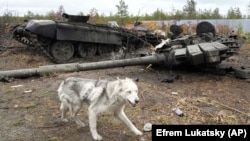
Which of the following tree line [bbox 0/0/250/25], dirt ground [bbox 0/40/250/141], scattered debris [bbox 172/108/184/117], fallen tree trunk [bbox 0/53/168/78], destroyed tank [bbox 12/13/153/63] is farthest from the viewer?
tree line [bbox 0/0/250/25]

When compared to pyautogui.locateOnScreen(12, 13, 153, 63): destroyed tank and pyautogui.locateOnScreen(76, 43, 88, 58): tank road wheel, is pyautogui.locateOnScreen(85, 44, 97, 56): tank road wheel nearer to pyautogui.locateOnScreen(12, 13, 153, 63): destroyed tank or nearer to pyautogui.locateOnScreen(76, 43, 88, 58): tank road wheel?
pyautogui.locateOnScreen(12, 13, 153, 63): destroyed tank

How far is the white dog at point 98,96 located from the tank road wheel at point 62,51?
879cm

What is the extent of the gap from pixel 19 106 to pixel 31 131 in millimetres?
1669

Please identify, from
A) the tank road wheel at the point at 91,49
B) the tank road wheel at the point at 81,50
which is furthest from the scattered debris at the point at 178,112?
the tank road wheel at the point at 91,49

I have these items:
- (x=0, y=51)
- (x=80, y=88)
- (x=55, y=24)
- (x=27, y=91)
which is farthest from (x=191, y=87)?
(x=0, y=51)

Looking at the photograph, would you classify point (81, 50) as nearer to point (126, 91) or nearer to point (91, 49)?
point (91, 49)

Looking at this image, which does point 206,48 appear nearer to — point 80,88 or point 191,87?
point 191,87

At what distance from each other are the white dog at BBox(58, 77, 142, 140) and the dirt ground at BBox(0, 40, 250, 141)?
31 cm

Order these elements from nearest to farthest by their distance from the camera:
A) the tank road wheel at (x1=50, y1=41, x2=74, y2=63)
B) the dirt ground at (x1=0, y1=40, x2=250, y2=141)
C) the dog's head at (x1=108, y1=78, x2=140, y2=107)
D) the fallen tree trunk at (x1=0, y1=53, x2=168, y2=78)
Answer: the dog's head at (x1=108, y1=78, x2=140, y2=107) < the dirt ground at (x1=0, y1=40, x2=250, y2=141) < the fallen tree trunk at (x1=0, y1=53, x2=168, y2=78) < the tank road wheel at (x1=50, y1=41, x2=74, y2=63)

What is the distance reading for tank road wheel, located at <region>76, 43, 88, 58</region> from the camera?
1622cm

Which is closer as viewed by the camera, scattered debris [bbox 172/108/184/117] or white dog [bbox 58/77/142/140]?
white dog [bbox 58/77/142/140]

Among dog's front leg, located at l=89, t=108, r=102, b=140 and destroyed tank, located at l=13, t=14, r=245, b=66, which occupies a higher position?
destroyed tank, located at l=13, t=14, r=245, b=66

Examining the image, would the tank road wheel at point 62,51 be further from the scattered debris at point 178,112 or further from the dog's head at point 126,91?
the dog's head at point 126,91

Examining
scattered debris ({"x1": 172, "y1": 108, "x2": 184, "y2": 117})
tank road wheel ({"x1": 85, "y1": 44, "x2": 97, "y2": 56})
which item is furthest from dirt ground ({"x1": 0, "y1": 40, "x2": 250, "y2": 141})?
tank road wheel ({"x1": 85, "y1": 44, "x2": 97, "y2": 56})
